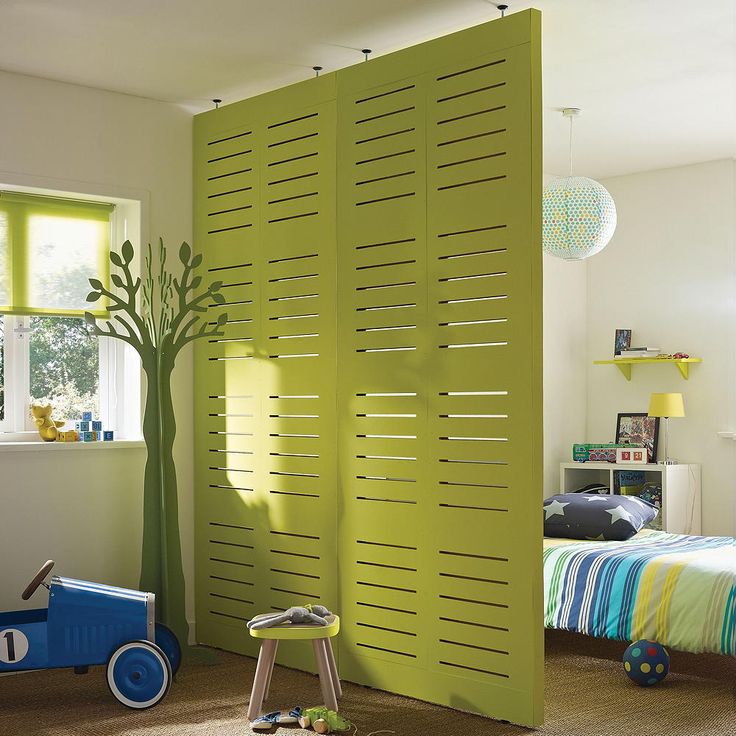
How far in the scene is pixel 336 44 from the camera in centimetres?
409

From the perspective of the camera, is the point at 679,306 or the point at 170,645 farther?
the point at 679,306

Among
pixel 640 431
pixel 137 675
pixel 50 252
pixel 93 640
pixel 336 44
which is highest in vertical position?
pixel 336 44

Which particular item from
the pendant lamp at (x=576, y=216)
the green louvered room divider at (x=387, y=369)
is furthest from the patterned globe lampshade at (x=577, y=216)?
the green louvered room divider at (x=387, y=369)

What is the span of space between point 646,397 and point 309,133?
10.1 ft

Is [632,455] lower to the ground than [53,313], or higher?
lower

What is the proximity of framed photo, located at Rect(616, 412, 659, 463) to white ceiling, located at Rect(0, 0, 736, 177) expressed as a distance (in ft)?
6.41

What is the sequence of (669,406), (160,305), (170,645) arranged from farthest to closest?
(669,406) → (160,305) → (170,645)

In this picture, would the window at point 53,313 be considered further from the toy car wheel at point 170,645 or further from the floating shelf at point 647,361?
the floating shelf at point 647,361

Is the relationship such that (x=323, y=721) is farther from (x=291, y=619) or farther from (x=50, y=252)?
(x=50, y=252)

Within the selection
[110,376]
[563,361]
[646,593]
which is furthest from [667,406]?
[110,376]

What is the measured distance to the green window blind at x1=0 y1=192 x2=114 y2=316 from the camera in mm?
4547

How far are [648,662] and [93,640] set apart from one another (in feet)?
7.04

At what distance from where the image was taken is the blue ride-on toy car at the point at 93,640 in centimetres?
374

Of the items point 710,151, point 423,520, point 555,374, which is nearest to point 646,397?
point 555,374
